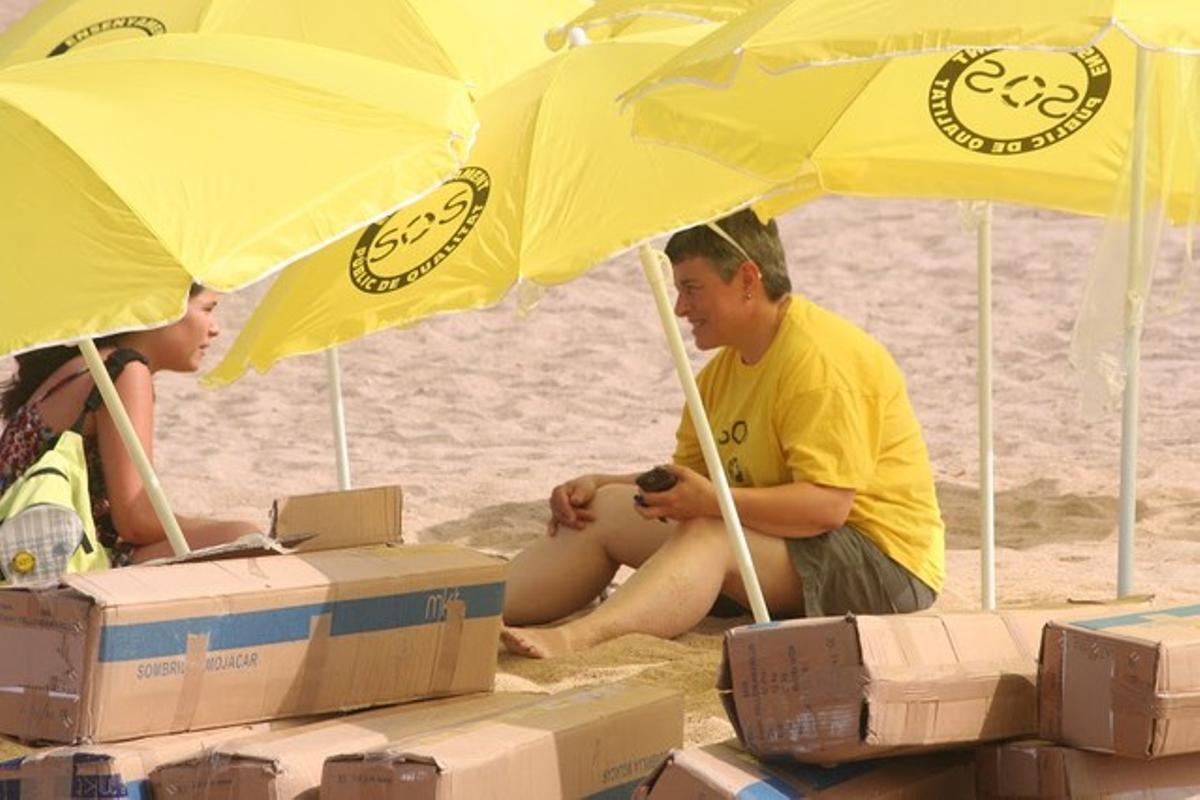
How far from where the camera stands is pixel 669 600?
602 centimetres

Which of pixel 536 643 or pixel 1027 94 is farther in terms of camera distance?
pixel 536 643

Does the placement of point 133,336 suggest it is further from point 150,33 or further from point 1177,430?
point 1177,430

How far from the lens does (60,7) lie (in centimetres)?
676

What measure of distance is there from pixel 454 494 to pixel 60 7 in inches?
107

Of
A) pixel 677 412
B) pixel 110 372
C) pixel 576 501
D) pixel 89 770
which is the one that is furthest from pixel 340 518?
pixel 677 412

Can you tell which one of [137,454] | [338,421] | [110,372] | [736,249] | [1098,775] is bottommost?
[1098,775]

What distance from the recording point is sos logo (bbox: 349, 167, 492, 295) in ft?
17.3

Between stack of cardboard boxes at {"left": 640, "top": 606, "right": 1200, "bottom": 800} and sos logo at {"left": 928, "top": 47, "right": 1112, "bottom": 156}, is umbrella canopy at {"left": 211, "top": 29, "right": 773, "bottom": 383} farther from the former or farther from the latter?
stack of cardboard boxes at {"left": 640, "top": 606, "right": 1200, "bottom": 800}

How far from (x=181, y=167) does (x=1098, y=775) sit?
6.52 feet

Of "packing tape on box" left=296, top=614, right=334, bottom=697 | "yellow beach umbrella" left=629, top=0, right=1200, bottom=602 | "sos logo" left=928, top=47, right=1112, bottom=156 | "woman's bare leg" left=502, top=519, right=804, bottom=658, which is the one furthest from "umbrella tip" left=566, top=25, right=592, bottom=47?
"packing tape on box" left=296, top=614, right=334, bottom=697

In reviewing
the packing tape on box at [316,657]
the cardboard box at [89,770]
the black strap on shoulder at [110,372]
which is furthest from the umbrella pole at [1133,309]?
the black strap on shoulder at [110,372]

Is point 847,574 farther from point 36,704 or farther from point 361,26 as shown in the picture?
point 36,704

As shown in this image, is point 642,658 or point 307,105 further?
point 642,658

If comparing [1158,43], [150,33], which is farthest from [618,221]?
[150,33]
